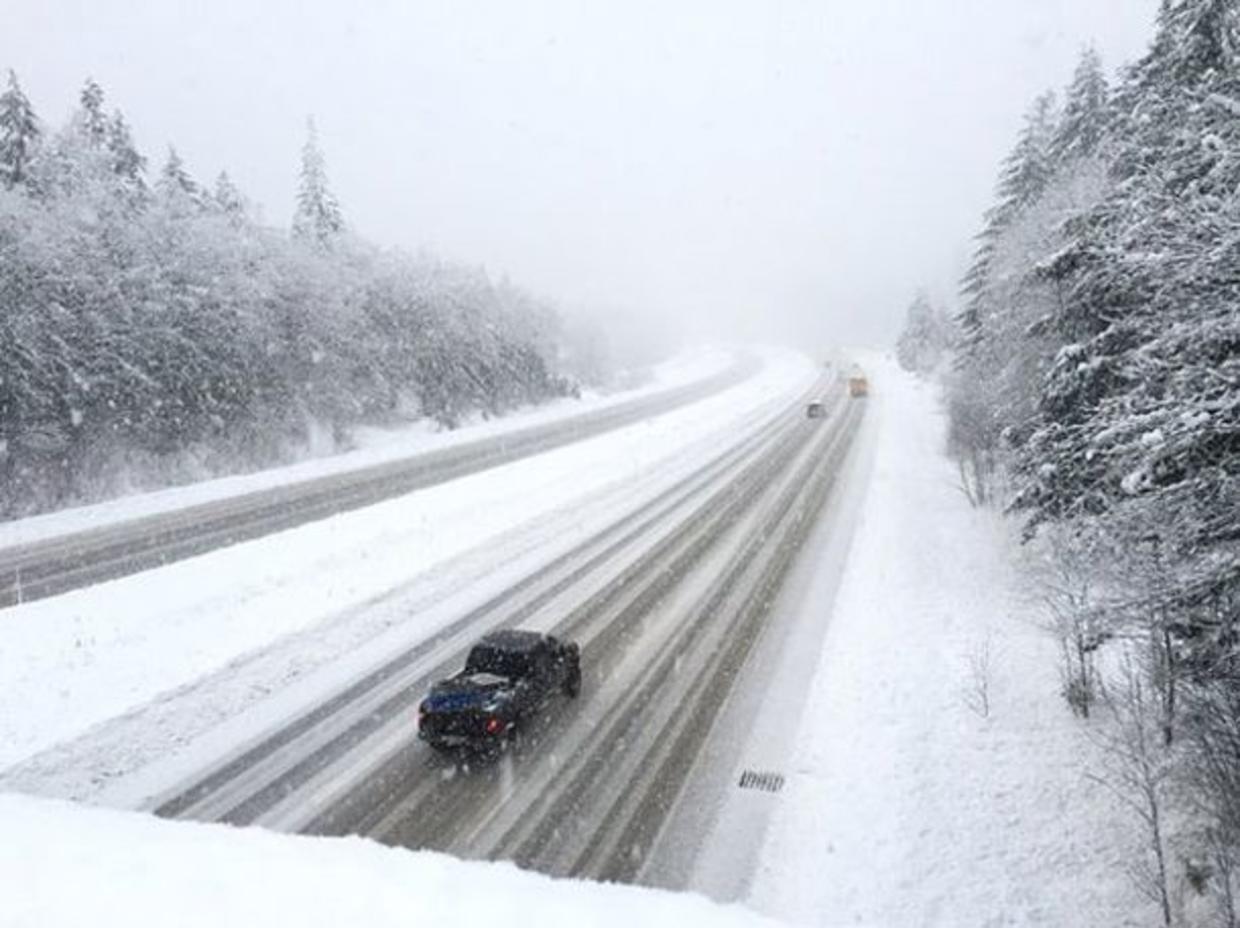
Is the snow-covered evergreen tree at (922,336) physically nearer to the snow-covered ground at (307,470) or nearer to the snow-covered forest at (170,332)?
the snow-covered ground at (307,470)

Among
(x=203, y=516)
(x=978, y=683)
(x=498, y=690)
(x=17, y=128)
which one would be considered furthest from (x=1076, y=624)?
(x=17, y=128)

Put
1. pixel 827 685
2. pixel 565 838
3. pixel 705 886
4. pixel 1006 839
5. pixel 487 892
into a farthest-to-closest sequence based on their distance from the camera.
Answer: pixel 827 685 → pixel 1006 839 → pixel 565 838 → pixel 705 886 → pixel 487 892

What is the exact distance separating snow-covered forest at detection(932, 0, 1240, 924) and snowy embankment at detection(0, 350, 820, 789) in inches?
484

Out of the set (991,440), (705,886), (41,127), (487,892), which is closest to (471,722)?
(705,886)

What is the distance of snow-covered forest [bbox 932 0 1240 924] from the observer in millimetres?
8469

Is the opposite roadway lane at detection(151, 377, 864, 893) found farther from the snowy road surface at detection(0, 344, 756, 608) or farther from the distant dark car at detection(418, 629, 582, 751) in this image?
the snowy road surface at detection(0, 344, 756, 608)

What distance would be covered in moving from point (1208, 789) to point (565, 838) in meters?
7.76

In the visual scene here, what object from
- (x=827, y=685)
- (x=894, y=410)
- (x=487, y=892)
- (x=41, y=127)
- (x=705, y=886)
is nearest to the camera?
(x=487, y=892)

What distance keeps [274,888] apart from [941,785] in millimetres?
9901

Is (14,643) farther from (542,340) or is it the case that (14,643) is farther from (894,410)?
(894,410)

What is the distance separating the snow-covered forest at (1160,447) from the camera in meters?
8.47

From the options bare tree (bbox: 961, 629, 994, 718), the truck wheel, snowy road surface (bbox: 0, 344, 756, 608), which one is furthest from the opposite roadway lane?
snowy road surface (bbox: 0, 344, 756, 608)

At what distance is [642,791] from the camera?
11.8 meters

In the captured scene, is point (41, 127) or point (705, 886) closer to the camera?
point (705, 886)
